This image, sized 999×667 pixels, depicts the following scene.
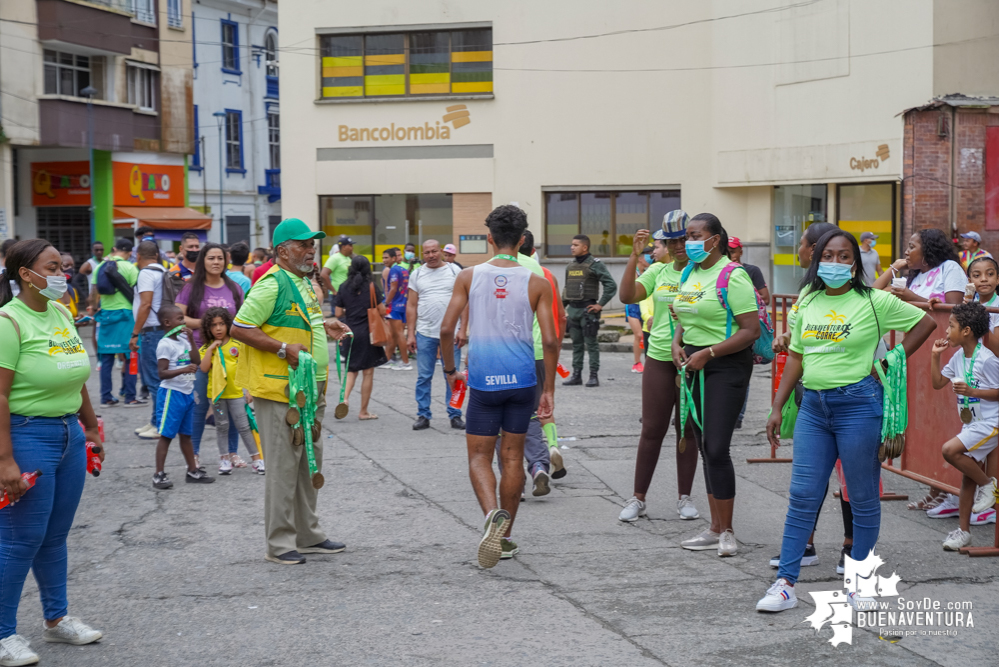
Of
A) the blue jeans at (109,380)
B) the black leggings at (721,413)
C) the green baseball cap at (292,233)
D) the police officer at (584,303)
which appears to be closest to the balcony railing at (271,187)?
the blue jeans at (109,380)

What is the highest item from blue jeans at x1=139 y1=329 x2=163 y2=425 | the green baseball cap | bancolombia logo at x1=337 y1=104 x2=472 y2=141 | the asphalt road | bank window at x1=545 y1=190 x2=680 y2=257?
bancolombia logo at x1=337 y1=104 x2=472 y2=141

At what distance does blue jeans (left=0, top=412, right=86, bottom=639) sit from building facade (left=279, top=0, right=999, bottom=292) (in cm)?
1746

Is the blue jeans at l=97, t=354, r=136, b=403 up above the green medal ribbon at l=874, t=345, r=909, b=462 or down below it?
below

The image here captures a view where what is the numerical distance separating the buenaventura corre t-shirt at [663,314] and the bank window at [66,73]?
88.0 ft

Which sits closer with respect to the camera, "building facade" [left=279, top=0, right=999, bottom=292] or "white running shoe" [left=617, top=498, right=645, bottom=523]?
"white running shoe" [left=617, top=498, right=645, bottom=523]

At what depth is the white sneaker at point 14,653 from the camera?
450 centimetres

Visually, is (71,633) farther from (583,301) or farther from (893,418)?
(583,301)

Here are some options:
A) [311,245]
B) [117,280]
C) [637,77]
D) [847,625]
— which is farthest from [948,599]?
[637,77]

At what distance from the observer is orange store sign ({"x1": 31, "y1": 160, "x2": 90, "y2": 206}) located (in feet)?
103

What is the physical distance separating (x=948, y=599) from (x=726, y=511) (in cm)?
131

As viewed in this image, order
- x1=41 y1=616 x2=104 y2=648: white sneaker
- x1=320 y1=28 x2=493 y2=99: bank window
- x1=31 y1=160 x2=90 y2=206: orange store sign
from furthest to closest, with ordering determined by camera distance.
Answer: x1=31 y1=160 x2=90 y2=206: orange store sign
x1=320 y1=28 x2=493 y2=99: bank window
x1=41 y1=616 x2=104 y2=648: white sneaker

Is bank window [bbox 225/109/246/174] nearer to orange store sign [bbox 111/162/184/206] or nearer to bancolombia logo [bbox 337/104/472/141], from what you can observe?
orange store sign [bbox 111/162/184/206]

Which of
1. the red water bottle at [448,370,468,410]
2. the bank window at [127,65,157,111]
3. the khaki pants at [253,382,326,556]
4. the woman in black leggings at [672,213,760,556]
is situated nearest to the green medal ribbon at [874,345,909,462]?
the woman in black leggings at [672,213,760,556]

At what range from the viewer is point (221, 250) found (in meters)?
9.23
